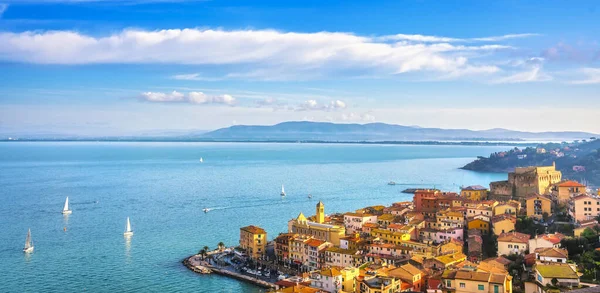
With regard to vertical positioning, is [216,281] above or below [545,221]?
below

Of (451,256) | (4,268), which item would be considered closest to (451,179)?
(451,256)

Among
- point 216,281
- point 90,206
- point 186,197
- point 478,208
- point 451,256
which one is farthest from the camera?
point 186,197

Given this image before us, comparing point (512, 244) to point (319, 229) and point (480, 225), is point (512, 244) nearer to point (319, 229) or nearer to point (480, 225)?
point (480, 225)

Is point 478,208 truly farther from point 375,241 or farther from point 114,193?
point 114,193

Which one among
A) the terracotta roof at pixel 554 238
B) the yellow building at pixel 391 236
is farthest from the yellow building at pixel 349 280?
the terracotta roof at pixel 554 238

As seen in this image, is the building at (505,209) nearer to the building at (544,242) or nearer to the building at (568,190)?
the building at (568,190)

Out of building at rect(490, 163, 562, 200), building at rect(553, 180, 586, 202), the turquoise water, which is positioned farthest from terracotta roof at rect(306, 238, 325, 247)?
building at rect(553, 180, 586, 202)

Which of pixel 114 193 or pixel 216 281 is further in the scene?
pixel 114 193
